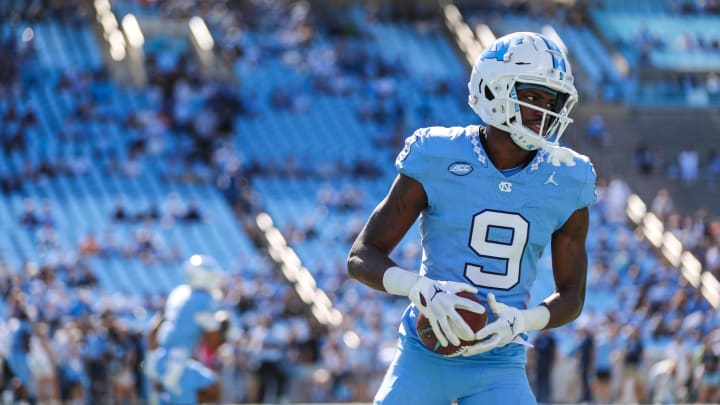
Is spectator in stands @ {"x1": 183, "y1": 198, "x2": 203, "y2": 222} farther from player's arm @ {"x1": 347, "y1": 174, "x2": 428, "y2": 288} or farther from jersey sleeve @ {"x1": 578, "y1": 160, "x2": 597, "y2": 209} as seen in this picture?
jersey sleeve @ {"x1": 578, "y1": 160, "x2": 597, "y2": 209}

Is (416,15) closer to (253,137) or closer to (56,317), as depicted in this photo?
(253,137)

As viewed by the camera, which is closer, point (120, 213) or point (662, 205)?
point (120, 213)

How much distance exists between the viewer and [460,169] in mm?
4914

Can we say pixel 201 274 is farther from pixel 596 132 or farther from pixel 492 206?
pixel 596 132

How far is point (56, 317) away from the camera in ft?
57.0

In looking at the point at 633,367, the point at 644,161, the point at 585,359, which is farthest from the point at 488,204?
the point at 644,161

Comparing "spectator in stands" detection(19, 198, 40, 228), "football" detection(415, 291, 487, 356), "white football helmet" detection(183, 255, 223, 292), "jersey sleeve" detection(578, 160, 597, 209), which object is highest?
"jersey sleeve" detection(578, 160, 597, 209)

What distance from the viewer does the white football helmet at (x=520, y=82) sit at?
488cm

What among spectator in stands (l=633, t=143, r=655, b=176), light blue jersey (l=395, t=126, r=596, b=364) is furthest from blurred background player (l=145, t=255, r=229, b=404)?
spectator in stands (l=633, t=143, r=655, b=176)

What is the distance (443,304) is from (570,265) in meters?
0.69

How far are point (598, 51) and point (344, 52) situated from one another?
19.7ft

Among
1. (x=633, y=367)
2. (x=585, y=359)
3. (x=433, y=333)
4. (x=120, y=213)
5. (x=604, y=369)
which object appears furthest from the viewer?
(x=120, y=213)

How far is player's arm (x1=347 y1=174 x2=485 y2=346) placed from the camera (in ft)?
15.3

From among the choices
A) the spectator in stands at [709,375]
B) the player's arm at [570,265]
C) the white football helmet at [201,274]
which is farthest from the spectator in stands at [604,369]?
the player's arm at [570,265]
